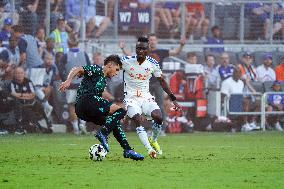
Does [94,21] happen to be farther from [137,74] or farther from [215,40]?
[137,74]

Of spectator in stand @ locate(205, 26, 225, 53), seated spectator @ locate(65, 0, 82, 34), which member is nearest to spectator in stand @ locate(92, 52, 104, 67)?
seated spectator @ locate(65, 0, 82, 34)

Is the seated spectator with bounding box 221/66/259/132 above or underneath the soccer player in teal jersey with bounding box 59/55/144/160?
underneath

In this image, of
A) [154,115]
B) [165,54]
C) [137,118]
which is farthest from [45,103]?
[137,118]

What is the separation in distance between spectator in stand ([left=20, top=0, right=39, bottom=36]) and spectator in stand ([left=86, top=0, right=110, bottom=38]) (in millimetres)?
1599

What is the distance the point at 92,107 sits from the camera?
15.8 meters

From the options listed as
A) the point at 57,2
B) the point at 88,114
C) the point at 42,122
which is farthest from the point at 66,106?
the point at 88,114

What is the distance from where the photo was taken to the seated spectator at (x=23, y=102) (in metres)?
25.7

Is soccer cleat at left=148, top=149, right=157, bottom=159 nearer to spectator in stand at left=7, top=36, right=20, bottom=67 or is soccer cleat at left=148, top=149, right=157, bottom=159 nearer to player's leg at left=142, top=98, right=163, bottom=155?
player's leg at left=142, top=98, right=163, bottom=155

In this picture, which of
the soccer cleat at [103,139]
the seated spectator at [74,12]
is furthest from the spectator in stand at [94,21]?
the soccer cleat at [103,139]

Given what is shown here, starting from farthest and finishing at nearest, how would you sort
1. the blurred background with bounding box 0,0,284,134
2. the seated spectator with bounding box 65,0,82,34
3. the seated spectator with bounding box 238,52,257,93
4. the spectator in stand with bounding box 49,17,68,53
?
the seated spectator with bounding box 238,52,257,93 → the seated spectator with bounding box 65,0,82,34 → the spectator in stand with bounding box 49,17,68,53 → the blurred background with bounding box 0,0,284,134

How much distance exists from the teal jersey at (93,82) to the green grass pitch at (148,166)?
1.18m

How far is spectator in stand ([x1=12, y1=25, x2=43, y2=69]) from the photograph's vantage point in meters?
26.1

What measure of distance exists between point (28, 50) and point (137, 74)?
9056mm

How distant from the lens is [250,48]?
29.9 meters
